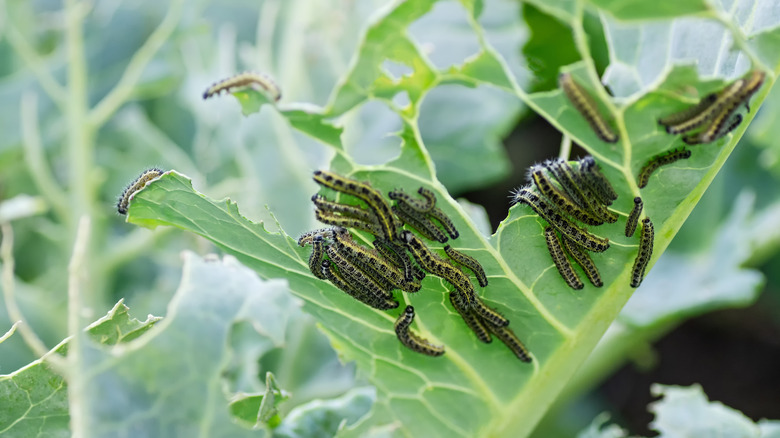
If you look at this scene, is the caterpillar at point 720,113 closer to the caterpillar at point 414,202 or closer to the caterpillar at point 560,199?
the caterpillar at point 560,199

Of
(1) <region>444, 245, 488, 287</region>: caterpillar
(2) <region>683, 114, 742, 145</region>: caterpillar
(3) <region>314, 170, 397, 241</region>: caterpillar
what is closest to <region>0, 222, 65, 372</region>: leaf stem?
(3) <region>314, 170, 397, 241</region>: caterpillar

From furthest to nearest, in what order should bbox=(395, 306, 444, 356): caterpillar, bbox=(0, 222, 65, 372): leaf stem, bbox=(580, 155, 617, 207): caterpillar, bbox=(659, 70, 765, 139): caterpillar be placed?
bbox=(395, 306, 444, 356): caterpillar, bbox=(580, 155, 617, 207): caterpillar, bbox=(0, 222, 65, 372): leaf stem, bbox=(659, 70, 765, 139): caterpillar

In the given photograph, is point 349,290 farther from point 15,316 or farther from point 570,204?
point 15,316

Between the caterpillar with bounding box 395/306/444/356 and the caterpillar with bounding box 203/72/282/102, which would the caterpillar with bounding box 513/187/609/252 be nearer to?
the caterpillar with bounding box 395/306/444/356

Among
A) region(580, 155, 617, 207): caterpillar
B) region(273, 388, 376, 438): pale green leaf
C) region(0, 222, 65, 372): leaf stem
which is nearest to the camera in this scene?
region(0, 222, 65, 372): leaf stem

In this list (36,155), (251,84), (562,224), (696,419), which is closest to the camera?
(562,224)

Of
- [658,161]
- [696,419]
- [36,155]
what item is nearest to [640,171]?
[658,161]

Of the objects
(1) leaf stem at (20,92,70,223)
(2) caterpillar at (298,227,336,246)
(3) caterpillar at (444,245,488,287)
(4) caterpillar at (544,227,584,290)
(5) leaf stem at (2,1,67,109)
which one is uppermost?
(5) leaf stem at (2,1,67,109)
